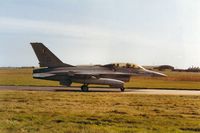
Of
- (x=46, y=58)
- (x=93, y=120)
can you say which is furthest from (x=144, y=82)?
(x=93, y=120)

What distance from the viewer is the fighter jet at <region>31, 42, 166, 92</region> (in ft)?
114

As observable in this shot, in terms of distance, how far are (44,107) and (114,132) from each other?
7240 millimetres

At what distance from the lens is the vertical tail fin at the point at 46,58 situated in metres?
35.5

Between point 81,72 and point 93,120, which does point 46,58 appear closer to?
point 81,72

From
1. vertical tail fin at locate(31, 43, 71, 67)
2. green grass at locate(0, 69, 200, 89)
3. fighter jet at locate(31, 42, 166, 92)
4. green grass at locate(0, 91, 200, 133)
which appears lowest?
green grass at locate(0, 91, 200, 133)

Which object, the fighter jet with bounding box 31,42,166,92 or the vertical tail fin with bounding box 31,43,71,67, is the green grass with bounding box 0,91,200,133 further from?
the vertical tail fin with bounding box 31,43,71,67

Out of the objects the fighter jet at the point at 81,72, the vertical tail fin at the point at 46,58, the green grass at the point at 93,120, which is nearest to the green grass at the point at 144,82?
the fighter jet at the point at 81,72

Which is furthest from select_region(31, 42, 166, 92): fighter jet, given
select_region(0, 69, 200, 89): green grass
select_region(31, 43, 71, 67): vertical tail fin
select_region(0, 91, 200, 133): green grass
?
select_region(0, 91, 200, 133): green grass

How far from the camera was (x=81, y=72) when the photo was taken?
116 feet

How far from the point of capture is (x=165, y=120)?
15609mm

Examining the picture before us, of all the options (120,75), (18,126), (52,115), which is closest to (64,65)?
(120,75)

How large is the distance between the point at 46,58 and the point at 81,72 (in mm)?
3736

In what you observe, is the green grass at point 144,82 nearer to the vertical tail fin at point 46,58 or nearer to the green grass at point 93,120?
the vertical tail fin at point 46,58

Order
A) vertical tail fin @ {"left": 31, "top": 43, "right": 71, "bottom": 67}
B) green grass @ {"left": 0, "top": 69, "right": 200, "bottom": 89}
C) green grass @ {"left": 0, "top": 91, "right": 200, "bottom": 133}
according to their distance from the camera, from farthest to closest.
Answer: green grass @ {"left": 0, "top": 69, "right": 200, "bottom": 89} < vertical tail fin @ {"left": 31, "top": 43, "right": 71, "bottom": 67} < green grass @ {"left": 0, "top": 91, "right": 200, "bottom": 133}
